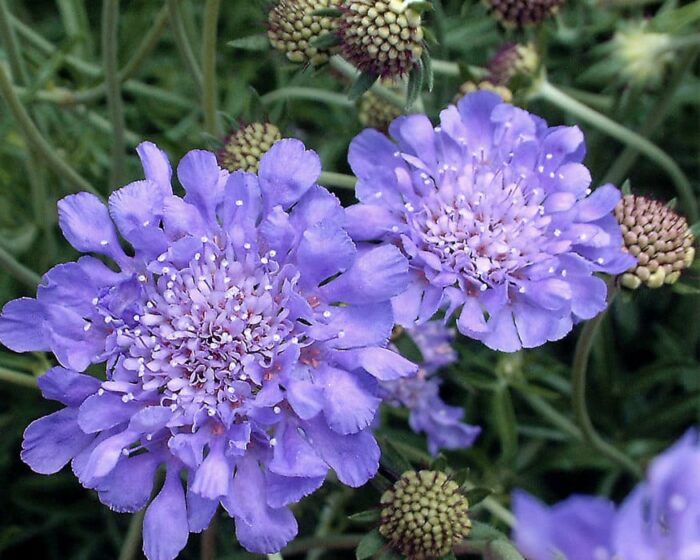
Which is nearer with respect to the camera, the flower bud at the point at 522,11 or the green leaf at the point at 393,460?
the green leaf at the point at 393,460

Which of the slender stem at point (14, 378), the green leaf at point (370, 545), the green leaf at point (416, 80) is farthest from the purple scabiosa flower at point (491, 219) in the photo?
the slender stem at point (14, 378)

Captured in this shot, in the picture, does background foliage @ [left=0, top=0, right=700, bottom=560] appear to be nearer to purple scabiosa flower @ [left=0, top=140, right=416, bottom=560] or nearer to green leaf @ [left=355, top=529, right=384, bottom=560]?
green leaf @ [left=355, top=529, right=384, bottom=560]

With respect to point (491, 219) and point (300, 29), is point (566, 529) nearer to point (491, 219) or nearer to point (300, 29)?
point (491, 219)

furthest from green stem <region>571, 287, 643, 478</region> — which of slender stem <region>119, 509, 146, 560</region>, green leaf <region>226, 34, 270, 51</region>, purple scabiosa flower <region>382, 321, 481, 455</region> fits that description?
slender stem <region>119, 509, 146, 560</region>

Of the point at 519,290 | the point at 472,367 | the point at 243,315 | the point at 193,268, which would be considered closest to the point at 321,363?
the point at 243,315

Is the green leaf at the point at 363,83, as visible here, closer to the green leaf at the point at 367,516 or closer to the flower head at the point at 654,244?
the flower head at the point at 654,244

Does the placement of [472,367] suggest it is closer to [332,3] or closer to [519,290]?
[519,290]
